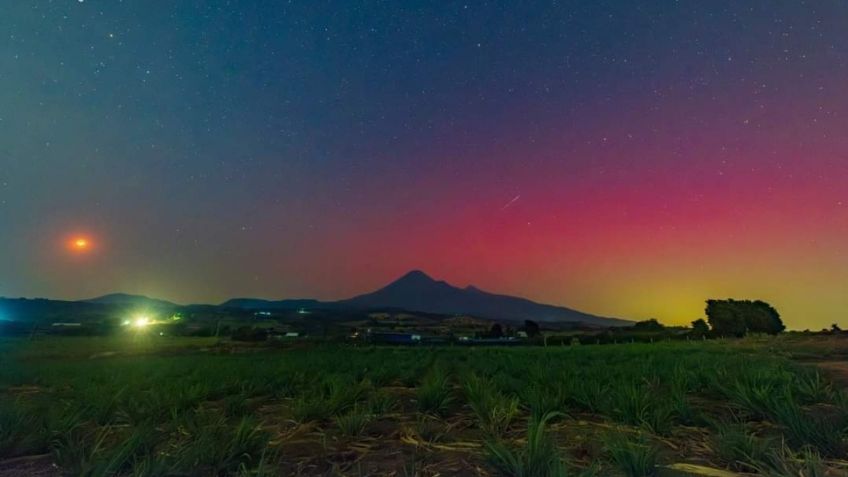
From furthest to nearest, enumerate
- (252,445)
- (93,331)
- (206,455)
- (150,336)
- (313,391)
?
(93,331) → (150,336) → (313,391) → (252,445) → (206,455)

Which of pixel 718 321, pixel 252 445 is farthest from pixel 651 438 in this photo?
pixel 718 321

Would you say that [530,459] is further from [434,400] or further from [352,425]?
[434,400]

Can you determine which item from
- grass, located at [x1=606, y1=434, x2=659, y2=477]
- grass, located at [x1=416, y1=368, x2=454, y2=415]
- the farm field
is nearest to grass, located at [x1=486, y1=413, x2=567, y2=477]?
the farm field

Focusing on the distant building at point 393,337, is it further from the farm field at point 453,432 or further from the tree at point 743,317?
the farm field at point 453,432

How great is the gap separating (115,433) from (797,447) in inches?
292

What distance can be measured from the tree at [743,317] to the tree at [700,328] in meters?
0.72

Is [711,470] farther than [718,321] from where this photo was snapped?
No

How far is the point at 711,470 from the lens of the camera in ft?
11.6

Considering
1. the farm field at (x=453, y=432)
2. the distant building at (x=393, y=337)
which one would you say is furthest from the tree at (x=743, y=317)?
the farm field at (x=453, y=432)

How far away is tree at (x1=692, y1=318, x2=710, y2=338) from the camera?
42309 mm

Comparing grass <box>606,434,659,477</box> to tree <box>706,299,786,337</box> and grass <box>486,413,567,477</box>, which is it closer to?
grass <box>486,413,567,477</box>

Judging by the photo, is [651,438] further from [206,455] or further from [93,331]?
[93,331]

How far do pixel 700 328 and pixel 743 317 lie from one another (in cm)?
661

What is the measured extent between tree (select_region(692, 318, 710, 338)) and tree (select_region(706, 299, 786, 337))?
716 millimetres
